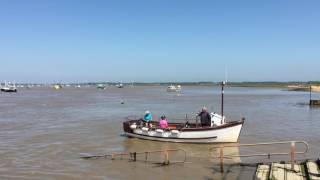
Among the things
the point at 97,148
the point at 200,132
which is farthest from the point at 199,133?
the point at 97,148

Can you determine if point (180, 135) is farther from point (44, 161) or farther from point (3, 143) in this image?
point (3, 143)

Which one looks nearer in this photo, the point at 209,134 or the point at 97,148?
the point at 97,148

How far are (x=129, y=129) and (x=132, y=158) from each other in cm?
734

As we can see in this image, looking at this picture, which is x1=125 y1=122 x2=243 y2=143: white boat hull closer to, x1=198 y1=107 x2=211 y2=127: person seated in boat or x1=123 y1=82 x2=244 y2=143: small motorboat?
x1=123 y1=82 x2=244 y2=143: small motorboat

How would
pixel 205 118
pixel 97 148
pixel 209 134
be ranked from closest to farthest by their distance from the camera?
pixel 97 148, pixel 209 134, pixel 205 118

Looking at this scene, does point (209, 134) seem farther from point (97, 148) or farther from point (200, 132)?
point (97, 148)

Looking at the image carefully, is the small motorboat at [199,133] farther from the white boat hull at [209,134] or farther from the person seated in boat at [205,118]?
the person seated in boat at [205,118]

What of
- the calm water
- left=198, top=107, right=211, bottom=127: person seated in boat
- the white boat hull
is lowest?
the calm water

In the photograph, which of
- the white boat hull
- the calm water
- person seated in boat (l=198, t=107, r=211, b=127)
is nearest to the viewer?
the calm water

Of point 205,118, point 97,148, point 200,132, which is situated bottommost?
point 97,148

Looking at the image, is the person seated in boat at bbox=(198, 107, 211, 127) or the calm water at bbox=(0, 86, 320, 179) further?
the person seated in boat at bbox=(198, 107, 211, 127)

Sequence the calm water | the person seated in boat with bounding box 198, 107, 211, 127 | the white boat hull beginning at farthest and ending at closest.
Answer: the person seated in boat with bounding box 198, 107, 211, 127
the white boat hull
the calm water

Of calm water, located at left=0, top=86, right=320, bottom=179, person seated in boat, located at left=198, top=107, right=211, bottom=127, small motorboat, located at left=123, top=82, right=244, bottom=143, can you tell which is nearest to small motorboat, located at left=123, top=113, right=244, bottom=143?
small motorboat, located at left=123, top=82, right=244, bottom=143

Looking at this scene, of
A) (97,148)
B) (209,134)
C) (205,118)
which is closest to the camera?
(97,148)
